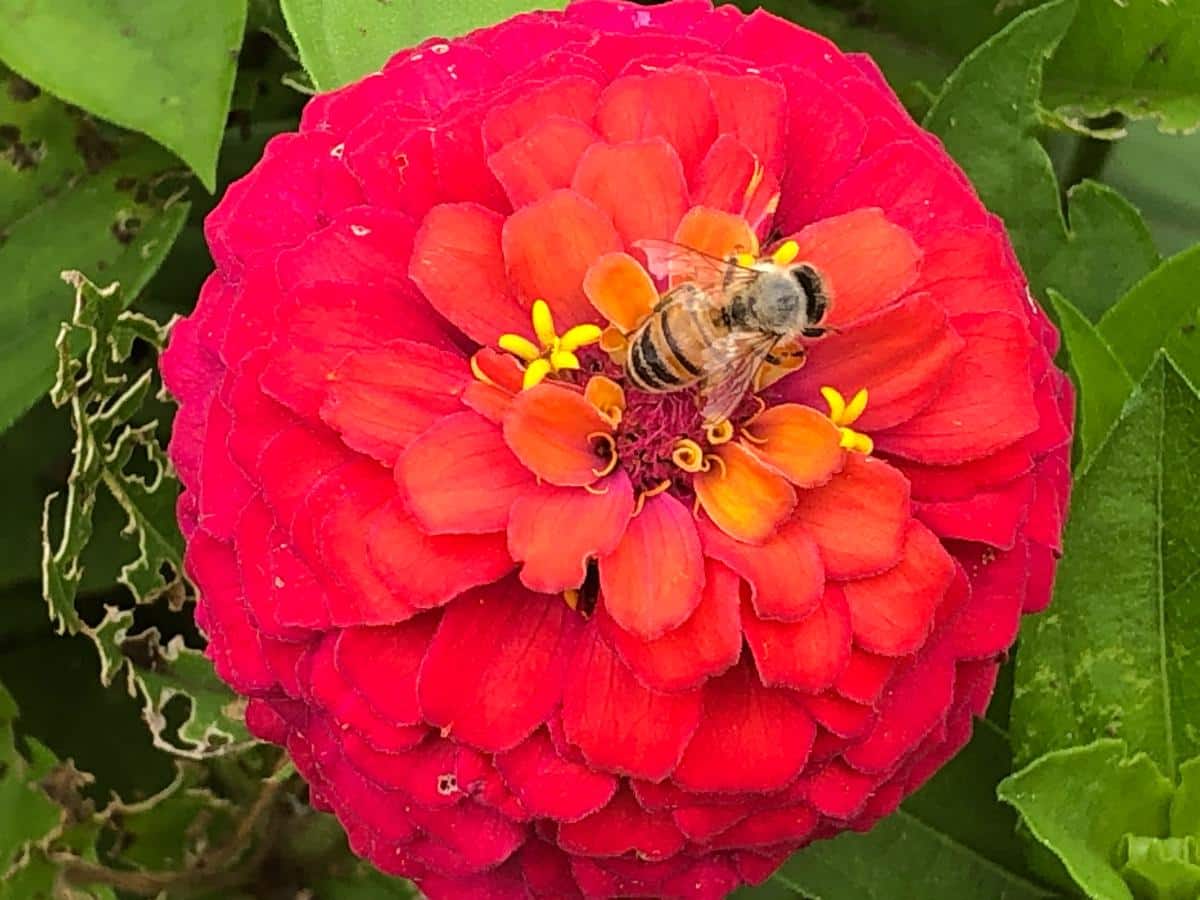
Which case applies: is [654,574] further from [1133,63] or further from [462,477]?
[1133,63]

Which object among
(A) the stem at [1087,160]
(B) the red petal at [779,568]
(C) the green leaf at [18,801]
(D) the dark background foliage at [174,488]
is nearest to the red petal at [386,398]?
(B) the red petal at [779,568]

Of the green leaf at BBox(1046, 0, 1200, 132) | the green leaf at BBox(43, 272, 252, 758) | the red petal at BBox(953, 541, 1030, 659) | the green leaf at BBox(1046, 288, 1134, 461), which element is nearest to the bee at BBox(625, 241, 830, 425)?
Result: the red petal at BBox(953, 541, 1030, 659)

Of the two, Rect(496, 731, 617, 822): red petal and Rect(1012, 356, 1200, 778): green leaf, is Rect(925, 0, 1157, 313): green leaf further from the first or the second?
Rect(496, 731, 617, 822): red petal

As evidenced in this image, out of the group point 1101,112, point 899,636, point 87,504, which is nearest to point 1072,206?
point 1101,112

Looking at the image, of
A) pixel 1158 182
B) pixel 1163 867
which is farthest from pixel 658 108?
pixel 1158 182

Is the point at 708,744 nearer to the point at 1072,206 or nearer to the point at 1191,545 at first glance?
the point at 1191,545

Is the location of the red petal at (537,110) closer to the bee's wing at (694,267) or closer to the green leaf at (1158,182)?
the bee's wing at (694,267)
